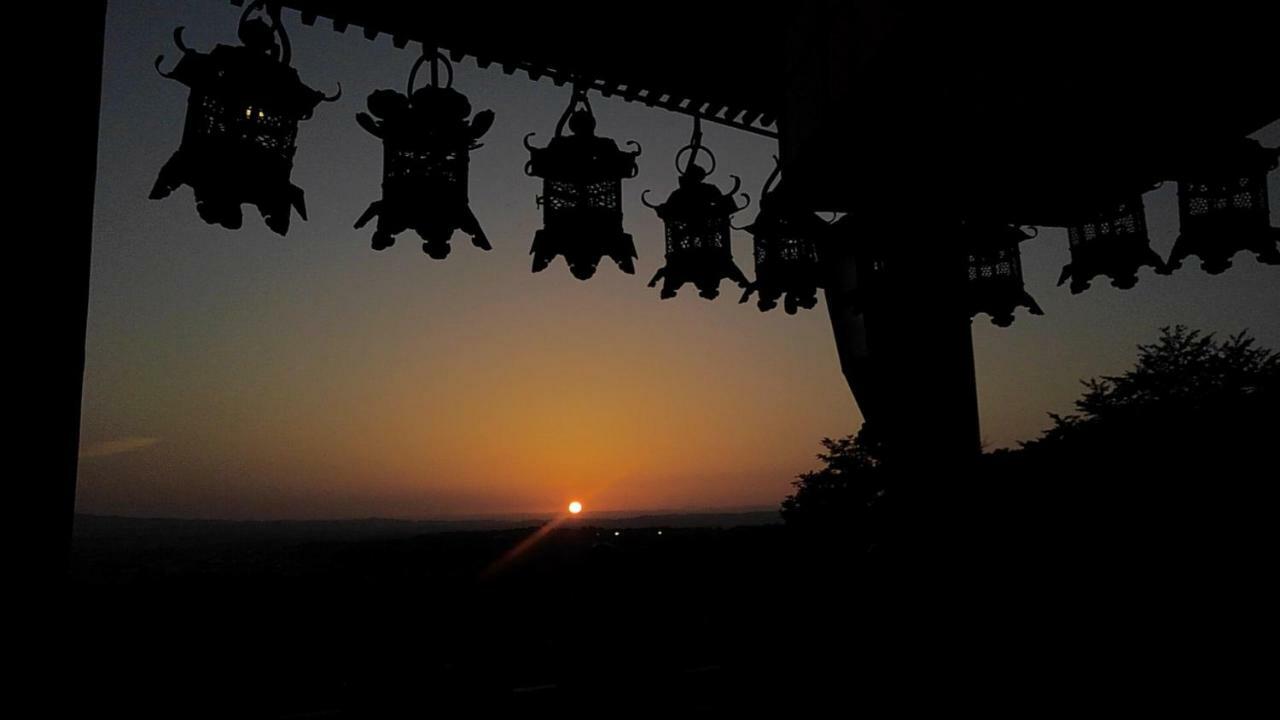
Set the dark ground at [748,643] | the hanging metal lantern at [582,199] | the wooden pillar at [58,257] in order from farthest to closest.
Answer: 1. the dark ground at [748,643]
2. the hanging metal lantern at [582,199]
3. the wooden pillar at [58,257]

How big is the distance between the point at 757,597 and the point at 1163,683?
1756 mm

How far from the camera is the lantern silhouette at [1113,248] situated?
294cm

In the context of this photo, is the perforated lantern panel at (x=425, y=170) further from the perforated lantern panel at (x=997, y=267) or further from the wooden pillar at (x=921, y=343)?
the perforated lantern panel at (x=997, y=267)

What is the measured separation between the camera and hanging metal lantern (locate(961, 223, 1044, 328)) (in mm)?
2932

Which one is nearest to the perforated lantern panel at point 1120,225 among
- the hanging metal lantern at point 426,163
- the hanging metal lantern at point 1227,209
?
the hanging metal lantern at point 1227,209

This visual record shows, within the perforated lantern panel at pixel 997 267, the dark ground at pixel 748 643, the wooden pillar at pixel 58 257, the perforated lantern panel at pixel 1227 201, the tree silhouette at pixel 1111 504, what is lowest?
the dark ground at pixel 748 643

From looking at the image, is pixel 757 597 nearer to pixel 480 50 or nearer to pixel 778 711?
pixel 778 711

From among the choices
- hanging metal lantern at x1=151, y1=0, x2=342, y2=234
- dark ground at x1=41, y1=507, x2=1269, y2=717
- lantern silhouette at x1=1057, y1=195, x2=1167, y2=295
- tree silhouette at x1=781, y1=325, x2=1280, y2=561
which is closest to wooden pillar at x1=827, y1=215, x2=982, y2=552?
tree silhouette at x1=781, y1=325, x2=1280, y2=561

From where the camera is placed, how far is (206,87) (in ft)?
5.67

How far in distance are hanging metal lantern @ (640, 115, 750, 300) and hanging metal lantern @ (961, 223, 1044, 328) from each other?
3.66ft

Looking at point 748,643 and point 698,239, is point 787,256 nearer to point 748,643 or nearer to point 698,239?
point 698,239

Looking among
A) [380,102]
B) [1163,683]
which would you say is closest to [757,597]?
[1163,683]

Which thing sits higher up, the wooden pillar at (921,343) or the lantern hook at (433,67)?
the lantern hook at (433,67)

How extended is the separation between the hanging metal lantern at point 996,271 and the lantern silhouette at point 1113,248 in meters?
0.36
